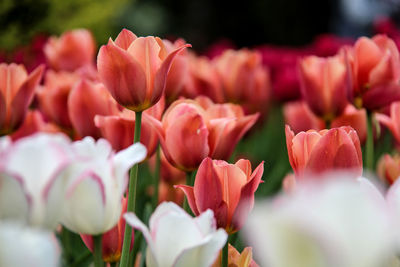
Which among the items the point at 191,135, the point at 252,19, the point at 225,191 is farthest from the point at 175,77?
the point at 252,19

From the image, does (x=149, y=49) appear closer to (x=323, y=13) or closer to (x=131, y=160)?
(x=131, y=160)

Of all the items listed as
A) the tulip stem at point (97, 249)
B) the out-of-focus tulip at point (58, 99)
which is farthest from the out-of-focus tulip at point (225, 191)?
the out-of-focus tulip at point (58, 99)

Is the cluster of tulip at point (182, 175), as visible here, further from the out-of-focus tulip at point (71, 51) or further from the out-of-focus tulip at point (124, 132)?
the out-of-focus tulip at point (71, 51)

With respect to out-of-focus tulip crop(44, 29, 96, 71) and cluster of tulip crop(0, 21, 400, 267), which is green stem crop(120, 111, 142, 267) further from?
out-of-focus tulip crop(44, 29, 96, 71)

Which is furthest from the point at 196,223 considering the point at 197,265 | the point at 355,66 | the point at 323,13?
the point at 323,13

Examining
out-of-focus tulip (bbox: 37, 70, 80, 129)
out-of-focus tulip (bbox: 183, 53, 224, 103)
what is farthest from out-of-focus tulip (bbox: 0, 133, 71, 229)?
out-of-focus tulip (bbox: 183, 53, 224, 103)

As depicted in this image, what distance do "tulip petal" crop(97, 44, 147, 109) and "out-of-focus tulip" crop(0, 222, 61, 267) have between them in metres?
0.35

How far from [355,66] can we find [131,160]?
0.62m

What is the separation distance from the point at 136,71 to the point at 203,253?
28 centimetres

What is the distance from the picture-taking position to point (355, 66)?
3.20 ft

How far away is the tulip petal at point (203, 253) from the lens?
448 mm

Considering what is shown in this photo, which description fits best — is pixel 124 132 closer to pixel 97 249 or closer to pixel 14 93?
pixel 14 93

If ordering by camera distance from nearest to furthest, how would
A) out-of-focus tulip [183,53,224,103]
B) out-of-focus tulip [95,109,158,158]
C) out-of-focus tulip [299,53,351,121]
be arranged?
out-of-focus tulip [95,109,158,158]
out-of-focus tulip [299,53,351,121]
out-of-focus tulip [183,53,224,103]

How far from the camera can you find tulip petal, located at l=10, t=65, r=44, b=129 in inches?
34.0
